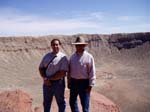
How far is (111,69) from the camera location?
214 ft

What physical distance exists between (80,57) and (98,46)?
7445 cm

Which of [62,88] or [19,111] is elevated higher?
[62,88]

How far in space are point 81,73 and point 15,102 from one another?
3.08m

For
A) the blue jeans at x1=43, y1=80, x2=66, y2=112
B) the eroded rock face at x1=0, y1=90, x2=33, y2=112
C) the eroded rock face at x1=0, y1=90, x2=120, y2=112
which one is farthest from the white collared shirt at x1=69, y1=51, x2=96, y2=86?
the eroded rock face at x1=0, y1=90, x2=33, y2=112

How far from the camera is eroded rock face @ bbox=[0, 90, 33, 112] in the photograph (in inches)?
369

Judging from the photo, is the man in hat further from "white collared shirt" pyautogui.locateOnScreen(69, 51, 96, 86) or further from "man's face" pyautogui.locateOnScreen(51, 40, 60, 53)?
"man's face" pyautogui.locateOnScreen(51, 40, 60, 53)

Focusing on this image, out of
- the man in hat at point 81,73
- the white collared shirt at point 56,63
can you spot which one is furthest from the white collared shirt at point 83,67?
the white collared shirt at point 56,63

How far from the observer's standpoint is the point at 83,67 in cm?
722

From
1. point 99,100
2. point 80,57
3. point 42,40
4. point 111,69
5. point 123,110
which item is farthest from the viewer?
point 42,40

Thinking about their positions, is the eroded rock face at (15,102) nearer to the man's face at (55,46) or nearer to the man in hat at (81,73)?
the man in hat at (81,73)

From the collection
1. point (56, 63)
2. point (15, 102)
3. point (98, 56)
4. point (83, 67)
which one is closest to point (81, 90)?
point (83, 67)

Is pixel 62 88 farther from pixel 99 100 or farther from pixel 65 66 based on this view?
pixel 99 100

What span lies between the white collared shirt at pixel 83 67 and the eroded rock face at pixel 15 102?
267cm

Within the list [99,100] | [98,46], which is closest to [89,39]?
[98,46]
